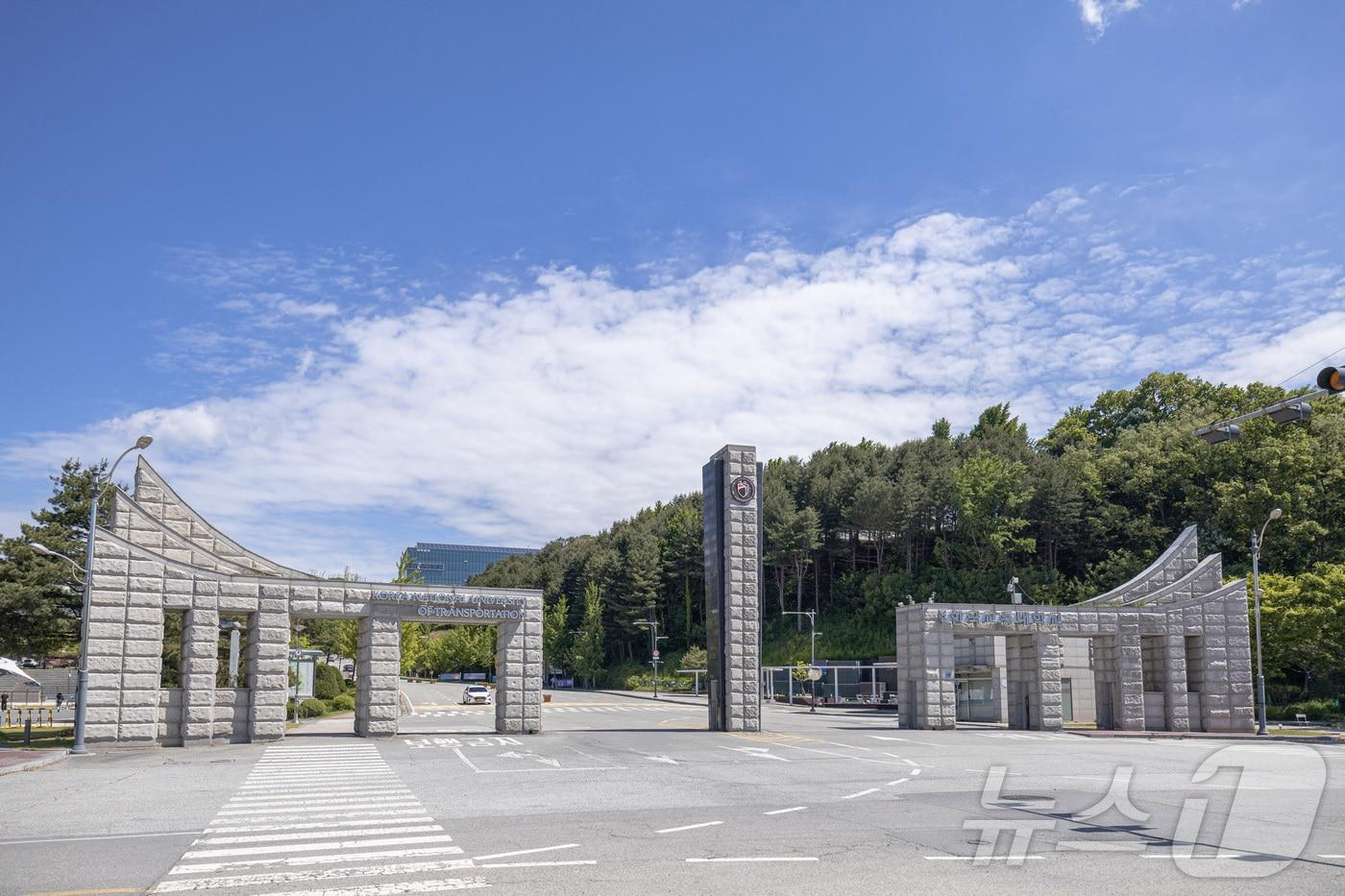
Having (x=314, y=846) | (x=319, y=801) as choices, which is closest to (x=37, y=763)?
(x=319, y=801)

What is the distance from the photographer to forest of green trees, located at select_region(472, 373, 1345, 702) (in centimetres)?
6372

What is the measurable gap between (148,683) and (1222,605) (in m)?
37.2

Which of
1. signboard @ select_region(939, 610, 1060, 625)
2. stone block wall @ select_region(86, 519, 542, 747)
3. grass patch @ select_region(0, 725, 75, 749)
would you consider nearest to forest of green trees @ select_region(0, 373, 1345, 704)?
grass patch @ select_region(0, 725, 75, 749)

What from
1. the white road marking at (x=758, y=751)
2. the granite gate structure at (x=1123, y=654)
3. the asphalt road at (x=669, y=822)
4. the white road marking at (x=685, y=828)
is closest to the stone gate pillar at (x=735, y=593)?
the granite gate structure at (x=1123, y=654)

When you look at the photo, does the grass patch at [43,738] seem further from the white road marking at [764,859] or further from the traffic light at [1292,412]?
the traffic light at [1292,412]

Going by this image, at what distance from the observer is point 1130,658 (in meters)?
39.2

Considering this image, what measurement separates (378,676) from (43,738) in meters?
13.4

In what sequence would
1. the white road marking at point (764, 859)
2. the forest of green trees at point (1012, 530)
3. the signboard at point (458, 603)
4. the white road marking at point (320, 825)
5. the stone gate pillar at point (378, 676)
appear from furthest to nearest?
the forest of green trees at point (1012, 530)
the signboard at point (458, 603)
the stone gate pillar at point (378, 676)
the white road marking at point (320, 825)
the white road marking at point (764, 859)

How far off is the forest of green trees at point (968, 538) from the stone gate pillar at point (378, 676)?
1327 cm

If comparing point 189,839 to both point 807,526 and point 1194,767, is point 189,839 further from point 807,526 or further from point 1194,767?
point 807,526

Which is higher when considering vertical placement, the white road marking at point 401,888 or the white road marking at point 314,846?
the white road marking at point 401,888

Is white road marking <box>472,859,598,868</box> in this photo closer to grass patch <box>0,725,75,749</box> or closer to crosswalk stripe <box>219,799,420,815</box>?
crosswalk stripe <box>219,799,420,815</box>

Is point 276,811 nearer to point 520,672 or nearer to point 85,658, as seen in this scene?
point 85,658

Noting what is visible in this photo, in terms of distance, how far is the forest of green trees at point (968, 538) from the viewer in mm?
51594
